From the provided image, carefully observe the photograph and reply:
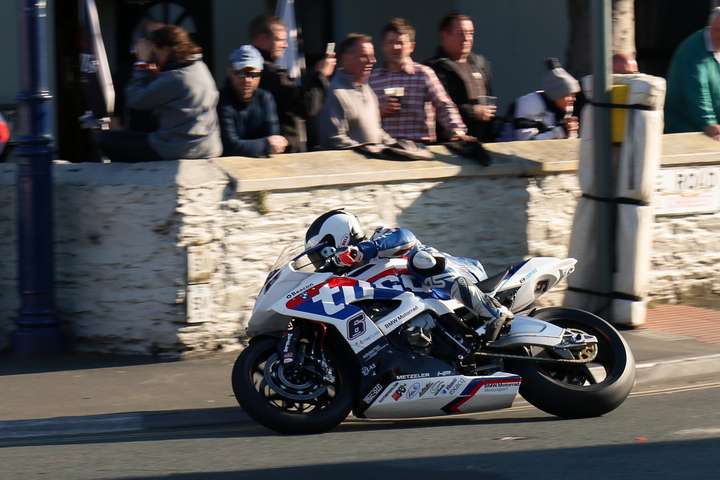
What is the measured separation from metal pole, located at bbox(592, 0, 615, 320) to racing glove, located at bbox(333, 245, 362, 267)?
3095 mm

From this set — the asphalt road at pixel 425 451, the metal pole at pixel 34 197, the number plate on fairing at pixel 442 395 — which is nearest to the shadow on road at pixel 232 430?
the asphalt road at pixel 425 451

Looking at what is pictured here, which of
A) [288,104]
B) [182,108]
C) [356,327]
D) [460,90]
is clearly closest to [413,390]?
[356,327]

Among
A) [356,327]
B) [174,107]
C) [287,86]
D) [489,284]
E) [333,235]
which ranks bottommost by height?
[356,327]

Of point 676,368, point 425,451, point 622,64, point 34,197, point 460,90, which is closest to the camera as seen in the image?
point 425,451

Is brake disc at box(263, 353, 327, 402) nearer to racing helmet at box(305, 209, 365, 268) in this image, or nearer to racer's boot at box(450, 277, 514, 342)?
racing helmet at box(305, 209, 365, 268)

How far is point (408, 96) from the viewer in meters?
10.3

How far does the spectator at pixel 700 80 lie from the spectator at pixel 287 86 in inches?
114

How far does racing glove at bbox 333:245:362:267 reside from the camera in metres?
7.39

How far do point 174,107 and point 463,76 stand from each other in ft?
9.05

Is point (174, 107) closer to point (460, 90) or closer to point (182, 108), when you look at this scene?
point (182, 108)

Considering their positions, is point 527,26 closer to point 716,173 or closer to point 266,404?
point 716,173

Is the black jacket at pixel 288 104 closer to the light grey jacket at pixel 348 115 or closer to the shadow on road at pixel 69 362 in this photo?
the light grey jacket at pixel 348 115

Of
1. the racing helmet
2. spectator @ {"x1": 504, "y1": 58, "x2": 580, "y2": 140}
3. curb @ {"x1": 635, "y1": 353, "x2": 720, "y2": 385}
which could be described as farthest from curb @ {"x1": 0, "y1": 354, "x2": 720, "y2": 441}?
spectator @ {"x1": 504, "y1": 58, "x2": 580, "y2": 140}

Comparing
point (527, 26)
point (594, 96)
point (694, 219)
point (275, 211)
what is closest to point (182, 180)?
point (275, 211)
